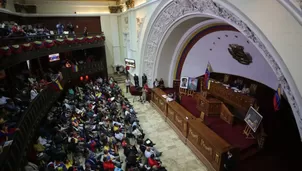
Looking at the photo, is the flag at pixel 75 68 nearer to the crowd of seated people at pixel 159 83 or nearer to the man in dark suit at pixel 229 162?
the crowd of seated people at pixel 159 83

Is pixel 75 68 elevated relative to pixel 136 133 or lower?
elevated

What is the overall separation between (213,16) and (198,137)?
190 inches

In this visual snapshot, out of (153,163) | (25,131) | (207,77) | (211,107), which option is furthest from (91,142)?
(207,77)

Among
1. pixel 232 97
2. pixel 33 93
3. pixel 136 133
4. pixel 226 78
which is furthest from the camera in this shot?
pixel 226 78

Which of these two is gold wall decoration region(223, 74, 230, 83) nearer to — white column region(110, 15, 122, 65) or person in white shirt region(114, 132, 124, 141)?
person in white shirt region(114, 132, 124, 141)

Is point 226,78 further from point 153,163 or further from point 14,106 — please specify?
point 14,106

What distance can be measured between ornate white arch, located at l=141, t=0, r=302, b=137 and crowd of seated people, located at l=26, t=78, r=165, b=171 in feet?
14.0

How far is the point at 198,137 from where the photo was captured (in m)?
7.43

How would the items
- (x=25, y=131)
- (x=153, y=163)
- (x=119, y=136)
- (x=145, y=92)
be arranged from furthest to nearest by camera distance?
(x=145, y=92) < (x=119, y=136) < (x=153, y=163) < (x=25, y=131)

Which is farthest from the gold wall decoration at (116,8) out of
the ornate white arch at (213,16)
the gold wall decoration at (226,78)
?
the gold wall decoration at (226,78)

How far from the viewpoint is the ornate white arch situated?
4727mm

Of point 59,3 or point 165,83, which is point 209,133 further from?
point 59,3

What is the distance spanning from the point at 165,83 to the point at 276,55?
29.6ft

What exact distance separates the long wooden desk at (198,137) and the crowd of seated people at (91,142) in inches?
67.2
